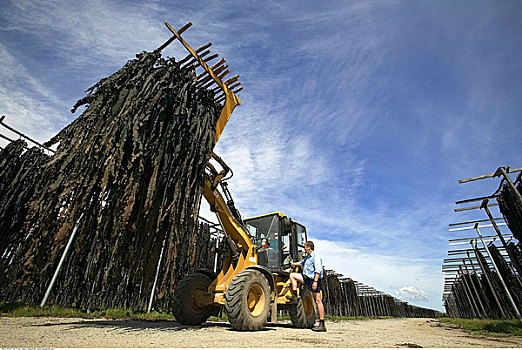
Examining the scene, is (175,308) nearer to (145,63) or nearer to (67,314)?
(67,314)

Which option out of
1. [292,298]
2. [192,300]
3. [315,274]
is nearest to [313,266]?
[315,274]

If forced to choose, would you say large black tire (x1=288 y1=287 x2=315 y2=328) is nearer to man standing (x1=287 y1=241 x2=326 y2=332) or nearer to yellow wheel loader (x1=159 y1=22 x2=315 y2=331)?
yellow wheel loader (x1=159 y1=22 x2=315 y2=331)

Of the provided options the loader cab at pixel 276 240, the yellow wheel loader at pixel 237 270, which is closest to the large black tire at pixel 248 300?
the yellow wheel loader at pixel 237 270

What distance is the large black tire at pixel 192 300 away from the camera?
6008mm

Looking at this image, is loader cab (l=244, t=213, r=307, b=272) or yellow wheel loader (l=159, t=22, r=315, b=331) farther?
loader cab (l=244, t=213, r=307, b=272)

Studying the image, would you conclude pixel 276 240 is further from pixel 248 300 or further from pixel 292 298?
pixel 248 300

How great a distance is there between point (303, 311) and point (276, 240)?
6.98ft

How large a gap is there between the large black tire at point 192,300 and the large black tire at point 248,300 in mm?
1359

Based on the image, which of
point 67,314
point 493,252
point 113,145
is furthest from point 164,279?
point 493,252

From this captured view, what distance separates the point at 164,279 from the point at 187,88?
3.24 meters

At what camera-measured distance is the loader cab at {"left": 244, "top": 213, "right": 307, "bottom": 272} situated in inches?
290

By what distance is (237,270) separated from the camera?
247 inches

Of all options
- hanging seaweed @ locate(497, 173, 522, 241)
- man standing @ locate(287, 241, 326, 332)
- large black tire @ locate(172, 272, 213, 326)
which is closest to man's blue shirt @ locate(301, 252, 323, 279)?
man standing @ locate(287, 241, 326, 332)

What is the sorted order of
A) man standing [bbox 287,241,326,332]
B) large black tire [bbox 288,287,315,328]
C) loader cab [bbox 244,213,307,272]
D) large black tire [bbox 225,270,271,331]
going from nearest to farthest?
large black tire [bbox 225,270,271,331] → man standing [bbox 287,241,326,332] → large black tire [bbox 288,287,315,328] → loader cab [bbox 244,213,307,272]
